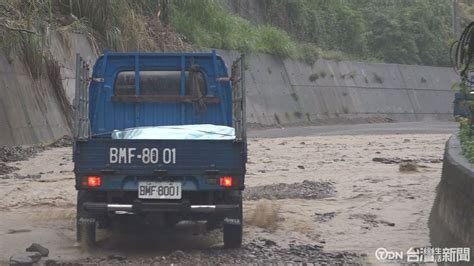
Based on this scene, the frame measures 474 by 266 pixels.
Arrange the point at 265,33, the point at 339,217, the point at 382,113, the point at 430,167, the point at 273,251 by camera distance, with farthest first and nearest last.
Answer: the point at 382,113
the point at 265,33
the point at 430,167
the point at 339,217
the point at 273,251

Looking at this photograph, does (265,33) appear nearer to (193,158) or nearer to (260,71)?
(260,71)

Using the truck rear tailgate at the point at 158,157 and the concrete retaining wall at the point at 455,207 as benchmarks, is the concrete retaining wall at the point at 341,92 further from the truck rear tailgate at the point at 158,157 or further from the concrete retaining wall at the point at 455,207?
the truck rear tailgate at the point at 158,157

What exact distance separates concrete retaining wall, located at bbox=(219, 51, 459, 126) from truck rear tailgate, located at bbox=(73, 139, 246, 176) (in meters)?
32.6

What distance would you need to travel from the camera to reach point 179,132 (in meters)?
8.96

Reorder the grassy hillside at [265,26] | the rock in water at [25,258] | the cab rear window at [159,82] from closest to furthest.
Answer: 1. the rock in water at [25,258]
2. the cab rear window at [159,82]
3. the grassy hillside at [265,26]

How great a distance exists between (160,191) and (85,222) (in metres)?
0.98

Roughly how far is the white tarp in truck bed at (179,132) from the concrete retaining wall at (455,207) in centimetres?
257

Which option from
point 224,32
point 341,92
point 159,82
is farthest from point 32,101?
point 341,92

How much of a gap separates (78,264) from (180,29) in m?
32.3

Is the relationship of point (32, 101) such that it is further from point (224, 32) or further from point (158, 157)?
point (224, 32)

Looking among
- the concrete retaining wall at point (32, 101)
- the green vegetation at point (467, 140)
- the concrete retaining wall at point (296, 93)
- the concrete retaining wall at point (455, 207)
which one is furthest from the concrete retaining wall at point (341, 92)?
the concrete retaining wall at point (455, 207)

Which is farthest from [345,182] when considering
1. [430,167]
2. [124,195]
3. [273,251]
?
[124,195]

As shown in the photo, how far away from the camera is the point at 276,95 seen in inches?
1769

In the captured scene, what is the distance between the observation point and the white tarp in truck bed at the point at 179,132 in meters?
8.80
